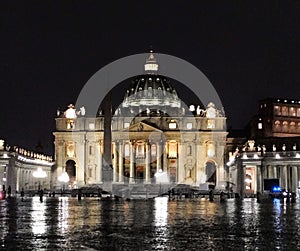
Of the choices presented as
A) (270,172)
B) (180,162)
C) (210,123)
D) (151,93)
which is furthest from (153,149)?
(270,172)

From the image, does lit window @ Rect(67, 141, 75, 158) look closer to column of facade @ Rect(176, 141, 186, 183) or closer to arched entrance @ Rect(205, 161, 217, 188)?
column of facade @ Rect(176, 141, 186, 183)

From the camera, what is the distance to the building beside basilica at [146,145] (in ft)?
464

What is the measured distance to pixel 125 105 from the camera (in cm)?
16825

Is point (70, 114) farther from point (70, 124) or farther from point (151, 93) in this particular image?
point (151, 93)

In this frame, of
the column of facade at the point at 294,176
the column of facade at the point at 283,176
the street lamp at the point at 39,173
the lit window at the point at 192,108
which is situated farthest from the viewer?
the lit window at the point at 192,108

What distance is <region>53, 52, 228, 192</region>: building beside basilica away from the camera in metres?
142

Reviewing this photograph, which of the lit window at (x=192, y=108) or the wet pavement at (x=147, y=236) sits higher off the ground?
the lit window at (x=192, y=108)

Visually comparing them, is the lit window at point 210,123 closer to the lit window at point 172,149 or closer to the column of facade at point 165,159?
the lit window at point 172,149

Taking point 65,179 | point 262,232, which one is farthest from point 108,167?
point 65,179

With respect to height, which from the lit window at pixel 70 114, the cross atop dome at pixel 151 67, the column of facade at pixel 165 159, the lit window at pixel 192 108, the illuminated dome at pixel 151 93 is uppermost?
the cross atop dome at pixel 151 67

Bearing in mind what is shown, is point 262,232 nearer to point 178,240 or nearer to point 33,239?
point 178,240

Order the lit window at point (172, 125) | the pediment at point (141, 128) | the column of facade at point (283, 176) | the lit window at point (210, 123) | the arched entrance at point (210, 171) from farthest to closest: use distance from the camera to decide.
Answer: the arched entrance at point (210, 171) < the lit window at point (172, 125) < the lit window at point (210, 123) < the pediment at point (141, 128) < the column of facade at point (283, 176)

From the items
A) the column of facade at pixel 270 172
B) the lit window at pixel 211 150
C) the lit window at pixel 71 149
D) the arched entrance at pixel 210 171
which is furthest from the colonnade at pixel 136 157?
the column of facade at pixel 270 172

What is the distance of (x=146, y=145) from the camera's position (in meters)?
142
